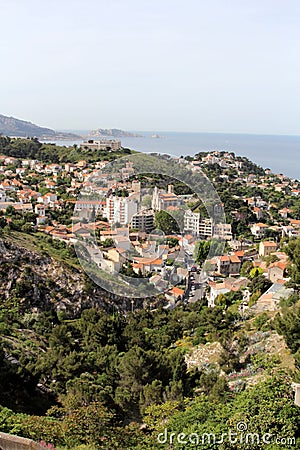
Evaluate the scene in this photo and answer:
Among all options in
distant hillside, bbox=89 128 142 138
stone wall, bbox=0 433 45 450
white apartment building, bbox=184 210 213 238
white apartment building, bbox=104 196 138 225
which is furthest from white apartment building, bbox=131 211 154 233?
distant hillside, bbox=89 128 142 138

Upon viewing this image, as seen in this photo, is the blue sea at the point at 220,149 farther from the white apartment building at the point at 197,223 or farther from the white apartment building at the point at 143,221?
the white apartment building at the point at 197,223

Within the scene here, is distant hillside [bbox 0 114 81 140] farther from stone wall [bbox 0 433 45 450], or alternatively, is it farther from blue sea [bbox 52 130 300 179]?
stone wall [bbox 0 433 45 450]

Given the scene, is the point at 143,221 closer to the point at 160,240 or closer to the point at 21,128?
the point at 160,240

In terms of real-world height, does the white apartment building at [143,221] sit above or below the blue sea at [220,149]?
below

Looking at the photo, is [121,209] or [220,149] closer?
[121,209]

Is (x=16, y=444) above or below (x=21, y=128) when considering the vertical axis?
below

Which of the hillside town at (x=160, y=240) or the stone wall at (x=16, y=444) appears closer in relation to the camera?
the stone wall at (x=16, y=444)

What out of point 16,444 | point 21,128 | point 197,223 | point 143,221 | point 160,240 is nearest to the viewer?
point 16,444

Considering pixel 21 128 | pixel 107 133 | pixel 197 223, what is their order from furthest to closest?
pixel 21 128 < pixel 107 133 < pixel 197 223

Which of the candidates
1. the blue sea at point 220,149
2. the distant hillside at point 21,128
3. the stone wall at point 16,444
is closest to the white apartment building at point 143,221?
the blue sea at point 220,149

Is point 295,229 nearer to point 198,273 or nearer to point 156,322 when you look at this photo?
point 198,273

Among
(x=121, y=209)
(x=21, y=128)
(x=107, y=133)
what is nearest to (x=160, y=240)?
(x=121, y=209)
